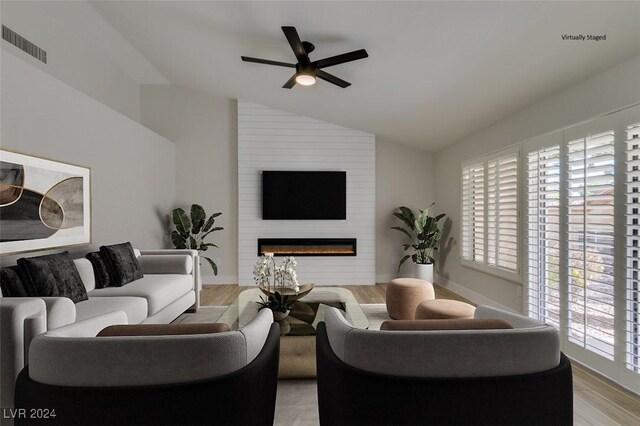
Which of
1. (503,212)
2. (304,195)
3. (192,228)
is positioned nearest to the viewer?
(503,212)

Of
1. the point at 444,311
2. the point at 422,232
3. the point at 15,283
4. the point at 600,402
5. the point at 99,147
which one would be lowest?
the point at 600,402

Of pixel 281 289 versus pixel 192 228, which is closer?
pixel 281 289

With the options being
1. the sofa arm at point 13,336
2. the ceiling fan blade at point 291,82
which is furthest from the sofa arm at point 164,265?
the ceiling fan blade at point 291,82

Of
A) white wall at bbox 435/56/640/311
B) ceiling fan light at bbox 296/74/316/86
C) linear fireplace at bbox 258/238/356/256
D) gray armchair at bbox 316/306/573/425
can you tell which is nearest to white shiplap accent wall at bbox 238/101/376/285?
linear fireplace at bbox 258/238/356/256

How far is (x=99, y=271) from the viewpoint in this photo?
3.05 m

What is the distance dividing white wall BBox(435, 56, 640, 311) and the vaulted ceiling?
0.34 ft

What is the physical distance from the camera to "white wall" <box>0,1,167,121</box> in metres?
3.27

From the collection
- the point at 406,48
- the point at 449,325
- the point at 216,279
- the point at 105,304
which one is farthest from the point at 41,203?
the point at 406,48

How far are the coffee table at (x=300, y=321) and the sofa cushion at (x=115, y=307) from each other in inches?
26.4

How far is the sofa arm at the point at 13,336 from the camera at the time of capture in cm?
159

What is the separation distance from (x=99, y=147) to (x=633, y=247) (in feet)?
16.1

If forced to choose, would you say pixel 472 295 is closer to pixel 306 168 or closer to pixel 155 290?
pixel 306 168

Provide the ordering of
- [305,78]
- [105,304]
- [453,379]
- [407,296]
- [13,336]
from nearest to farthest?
[453,379] → [13,336] → [105,304] → [305,78] → [407,296]

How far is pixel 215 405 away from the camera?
1.06 meters
